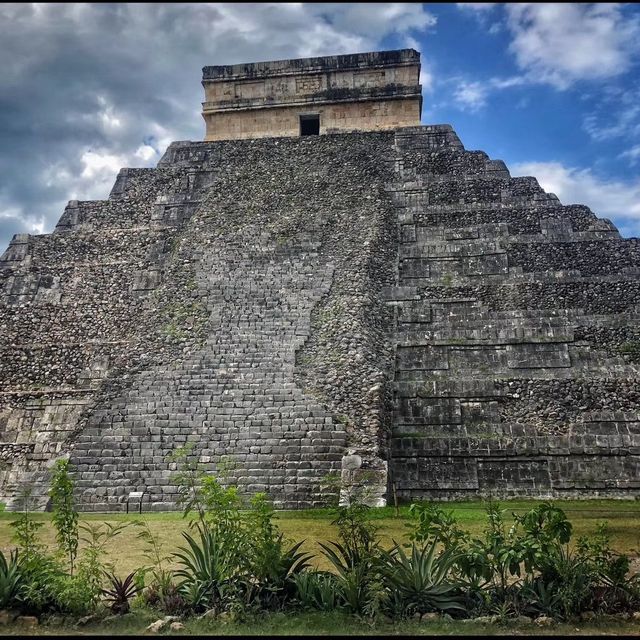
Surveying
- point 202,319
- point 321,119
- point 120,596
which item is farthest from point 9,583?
point 321,119

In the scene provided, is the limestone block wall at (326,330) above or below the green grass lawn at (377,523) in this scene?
above

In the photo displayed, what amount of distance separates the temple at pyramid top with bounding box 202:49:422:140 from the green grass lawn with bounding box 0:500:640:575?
1445cm

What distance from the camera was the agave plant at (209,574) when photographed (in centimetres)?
529

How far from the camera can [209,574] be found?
18.0 ft

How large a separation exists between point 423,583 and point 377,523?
2.91 meters

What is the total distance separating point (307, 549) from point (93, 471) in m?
4.89

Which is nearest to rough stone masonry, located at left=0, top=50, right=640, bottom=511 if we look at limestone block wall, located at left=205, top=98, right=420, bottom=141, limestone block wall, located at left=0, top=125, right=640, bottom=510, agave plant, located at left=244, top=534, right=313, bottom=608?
limestone block wall, located at left=0, top=125, right=640, bottom=510

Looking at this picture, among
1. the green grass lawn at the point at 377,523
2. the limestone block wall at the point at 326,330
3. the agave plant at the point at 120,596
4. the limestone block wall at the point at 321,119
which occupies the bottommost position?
the agave plant at the point at 120,596

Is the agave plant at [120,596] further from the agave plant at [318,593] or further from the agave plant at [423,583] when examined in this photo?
the agave plant at [423,583]

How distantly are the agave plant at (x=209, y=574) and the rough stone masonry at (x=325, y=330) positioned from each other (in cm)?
418

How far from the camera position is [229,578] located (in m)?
5.39

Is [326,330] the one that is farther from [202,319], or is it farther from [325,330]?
[202,319]

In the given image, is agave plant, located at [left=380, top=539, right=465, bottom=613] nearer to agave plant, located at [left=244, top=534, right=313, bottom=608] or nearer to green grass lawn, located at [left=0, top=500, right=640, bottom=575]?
agave plant, located at [left=244, top=534, right=313, bottom=608]

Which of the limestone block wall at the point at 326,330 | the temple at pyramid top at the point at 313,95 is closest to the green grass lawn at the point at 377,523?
the limestone block wall at the point at 326,330
